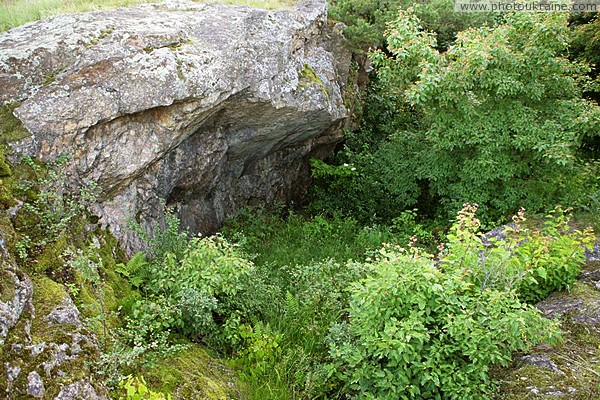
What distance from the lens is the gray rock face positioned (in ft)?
17.7

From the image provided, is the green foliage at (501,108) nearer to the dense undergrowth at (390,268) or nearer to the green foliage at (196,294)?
the dense undergrowth at (390,268)

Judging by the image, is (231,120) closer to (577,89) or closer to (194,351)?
(194,351)

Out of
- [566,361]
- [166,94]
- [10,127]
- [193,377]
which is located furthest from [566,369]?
[10,127]

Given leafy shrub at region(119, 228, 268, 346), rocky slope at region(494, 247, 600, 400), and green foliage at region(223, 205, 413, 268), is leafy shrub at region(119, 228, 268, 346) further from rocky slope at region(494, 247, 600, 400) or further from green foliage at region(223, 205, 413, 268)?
rocky slope at region(494, 247, 600, 400)

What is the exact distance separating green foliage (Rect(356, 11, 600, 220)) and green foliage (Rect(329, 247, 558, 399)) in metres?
3.71

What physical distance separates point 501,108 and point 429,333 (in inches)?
188

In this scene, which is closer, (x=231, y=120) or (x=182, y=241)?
(x=182, y=241)

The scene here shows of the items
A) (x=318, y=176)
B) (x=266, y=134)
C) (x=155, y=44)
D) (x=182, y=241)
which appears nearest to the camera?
(x=182, y=241)

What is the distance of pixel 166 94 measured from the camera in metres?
5.87

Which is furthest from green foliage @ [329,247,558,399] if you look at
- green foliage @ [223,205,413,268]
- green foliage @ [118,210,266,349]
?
green foliage @ [223,205,413,268]

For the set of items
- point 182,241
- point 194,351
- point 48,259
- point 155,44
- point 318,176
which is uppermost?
point 155,44

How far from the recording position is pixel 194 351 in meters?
4.55

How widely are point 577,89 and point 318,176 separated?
517cm

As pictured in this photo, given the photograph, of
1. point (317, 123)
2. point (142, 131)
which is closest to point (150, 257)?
point (142, 131)
